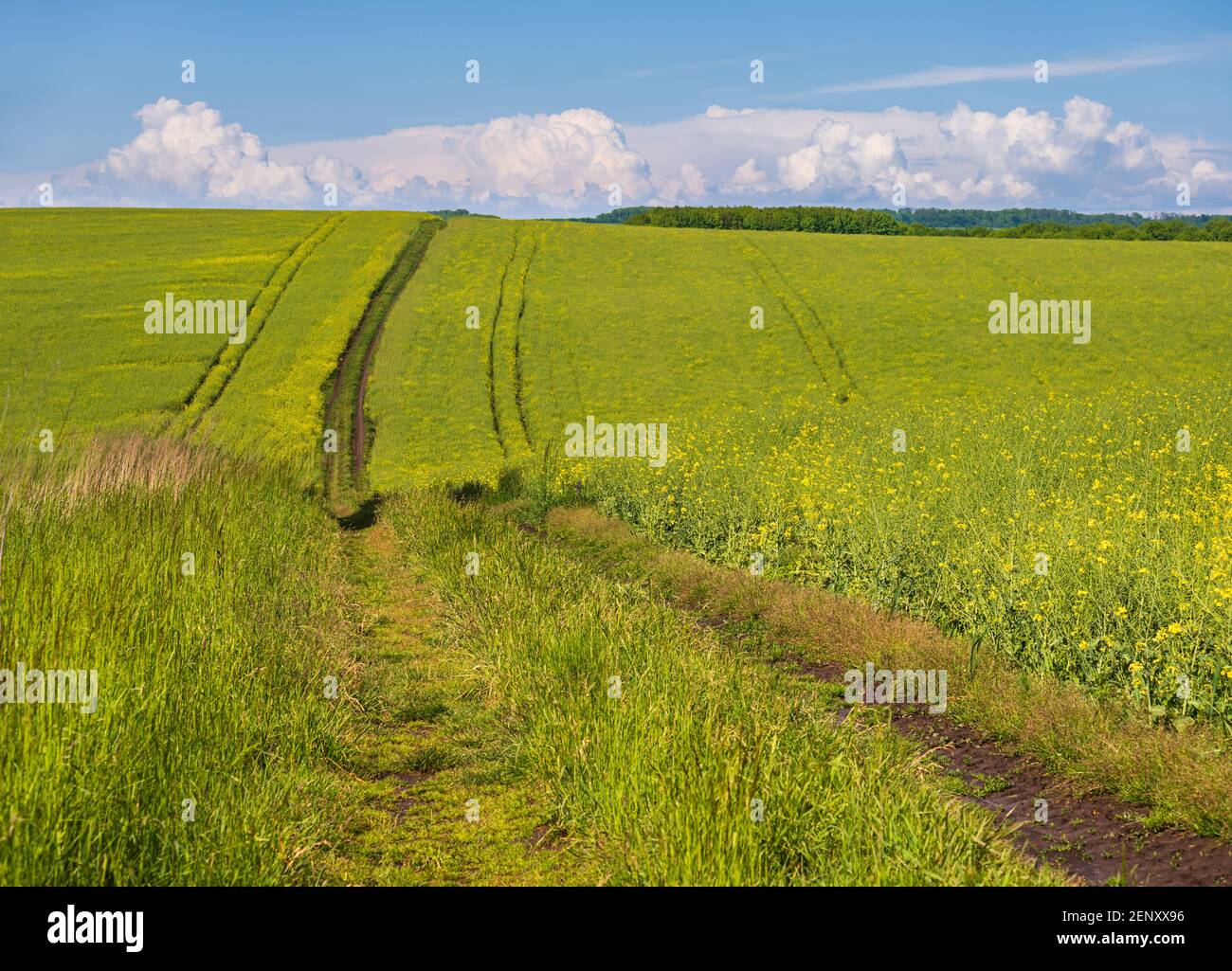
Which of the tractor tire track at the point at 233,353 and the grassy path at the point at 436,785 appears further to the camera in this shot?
the tractor tire track at the point at 233,353

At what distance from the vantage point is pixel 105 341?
46906mm

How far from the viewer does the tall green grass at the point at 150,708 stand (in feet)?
15.5

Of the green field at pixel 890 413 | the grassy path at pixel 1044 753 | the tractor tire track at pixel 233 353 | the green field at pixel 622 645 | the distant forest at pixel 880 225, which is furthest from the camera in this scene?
the distant forest at pixel 880 225

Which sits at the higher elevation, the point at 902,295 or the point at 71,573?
the point at 902,295

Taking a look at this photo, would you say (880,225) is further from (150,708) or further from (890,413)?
(150,708)

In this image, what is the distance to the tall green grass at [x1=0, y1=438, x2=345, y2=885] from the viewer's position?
4.73m

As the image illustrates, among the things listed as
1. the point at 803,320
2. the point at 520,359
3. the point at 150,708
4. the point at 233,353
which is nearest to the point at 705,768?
the point at 150,708

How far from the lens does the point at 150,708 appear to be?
5.90m

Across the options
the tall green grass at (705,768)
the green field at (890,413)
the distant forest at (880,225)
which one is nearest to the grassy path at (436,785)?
the tall green grass at (705,768)

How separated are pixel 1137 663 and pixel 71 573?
7971 millimetres

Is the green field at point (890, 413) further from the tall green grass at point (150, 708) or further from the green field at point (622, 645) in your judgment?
the tall green grass at point (150, 708)

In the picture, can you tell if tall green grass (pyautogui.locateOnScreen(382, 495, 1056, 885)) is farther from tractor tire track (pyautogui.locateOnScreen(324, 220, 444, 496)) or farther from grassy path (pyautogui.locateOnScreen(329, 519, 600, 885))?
tractor tire track (pyautogui.locateOnScreen(324, 220, 444, 496))
